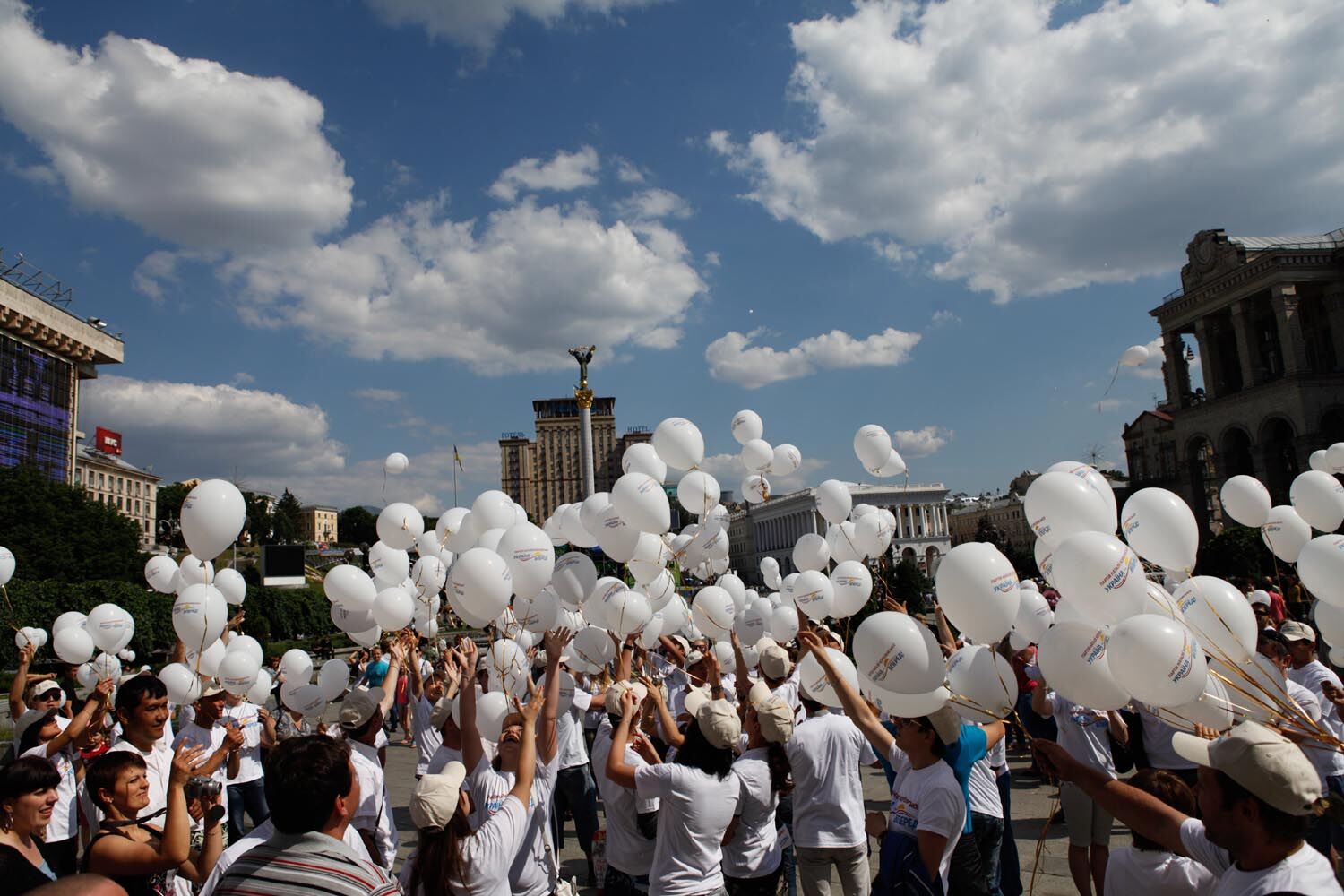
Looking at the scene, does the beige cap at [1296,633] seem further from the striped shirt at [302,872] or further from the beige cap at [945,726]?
the striped shirt at [302,872]

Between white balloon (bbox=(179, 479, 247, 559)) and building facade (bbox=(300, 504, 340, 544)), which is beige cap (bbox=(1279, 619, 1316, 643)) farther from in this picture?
building facade (bbox=(300, 504, 340, 544))

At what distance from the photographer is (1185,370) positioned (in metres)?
59.2

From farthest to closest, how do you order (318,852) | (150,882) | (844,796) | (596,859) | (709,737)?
(596,859), (844,796), (709,737), (150,882), (318,852)

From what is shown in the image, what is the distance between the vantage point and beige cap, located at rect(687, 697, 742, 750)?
3.72m

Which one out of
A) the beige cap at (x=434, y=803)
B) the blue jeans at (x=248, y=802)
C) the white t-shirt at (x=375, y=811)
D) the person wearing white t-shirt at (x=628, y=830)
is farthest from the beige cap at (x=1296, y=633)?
the blue jeans at (x=248, y=802)

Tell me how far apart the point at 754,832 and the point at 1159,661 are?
6.89 feet

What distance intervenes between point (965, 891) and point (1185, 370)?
66556mm

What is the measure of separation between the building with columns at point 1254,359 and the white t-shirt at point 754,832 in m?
52.7

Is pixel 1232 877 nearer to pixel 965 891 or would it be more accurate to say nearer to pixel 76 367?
pixel 965 891

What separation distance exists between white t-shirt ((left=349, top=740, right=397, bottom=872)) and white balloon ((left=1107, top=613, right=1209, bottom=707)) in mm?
3783

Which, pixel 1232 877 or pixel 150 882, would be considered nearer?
pixel 1232 877

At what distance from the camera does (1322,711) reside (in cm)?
580

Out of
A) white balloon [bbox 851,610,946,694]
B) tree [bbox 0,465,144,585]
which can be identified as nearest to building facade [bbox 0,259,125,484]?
tree [bbox 0,465,144,585]

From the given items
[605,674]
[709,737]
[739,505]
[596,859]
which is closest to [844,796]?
[709,737]
